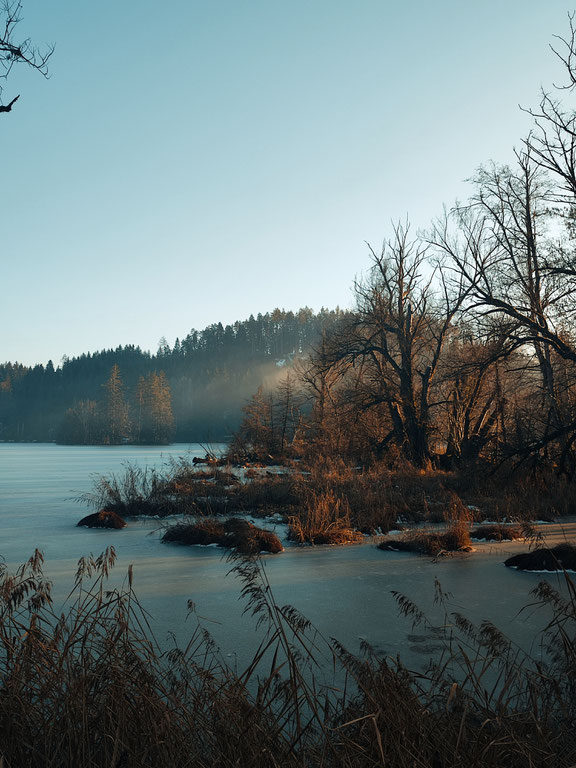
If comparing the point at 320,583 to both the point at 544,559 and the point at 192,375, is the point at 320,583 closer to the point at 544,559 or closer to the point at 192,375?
the point at 544,559

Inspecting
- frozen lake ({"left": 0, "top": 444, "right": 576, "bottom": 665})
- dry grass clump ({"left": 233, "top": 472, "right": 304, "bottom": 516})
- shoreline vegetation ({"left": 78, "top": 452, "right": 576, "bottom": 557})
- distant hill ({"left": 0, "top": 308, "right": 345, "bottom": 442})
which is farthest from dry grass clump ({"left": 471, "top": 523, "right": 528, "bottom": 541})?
distant hill ({"left": 0, "top": 308, "right": 345, "bottom": 442})

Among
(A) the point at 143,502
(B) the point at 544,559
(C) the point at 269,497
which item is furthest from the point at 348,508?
(A) the point at 143,502

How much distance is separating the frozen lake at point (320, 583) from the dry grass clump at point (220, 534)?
302mm

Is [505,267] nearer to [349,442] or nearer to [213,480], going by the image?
[349,442]

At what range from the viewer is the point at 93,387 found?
131000 millimetres

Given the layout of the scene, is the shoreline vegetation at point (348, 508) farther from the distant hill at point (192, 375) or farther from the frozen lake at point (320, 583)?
the distant hill at point (192, 375)

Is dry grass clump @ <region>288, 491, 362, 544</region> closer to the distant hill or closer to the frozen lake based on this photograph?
the frozen lake

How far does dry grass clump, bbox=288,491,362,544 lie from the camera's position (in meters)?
10.7

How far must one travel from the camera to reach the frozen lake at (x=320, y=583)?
5.61 m

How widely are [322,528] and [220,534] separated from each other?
1941mm

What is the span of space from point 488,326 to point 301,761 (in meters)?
14.0

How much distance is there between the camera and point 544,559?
8.40m

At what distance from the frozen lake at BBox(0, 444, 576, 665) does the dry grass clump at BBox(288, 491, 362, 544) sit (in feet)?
1.34

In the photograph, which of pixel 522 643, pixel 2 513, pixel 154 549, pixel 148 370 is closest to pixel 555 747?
pixel 522 643
